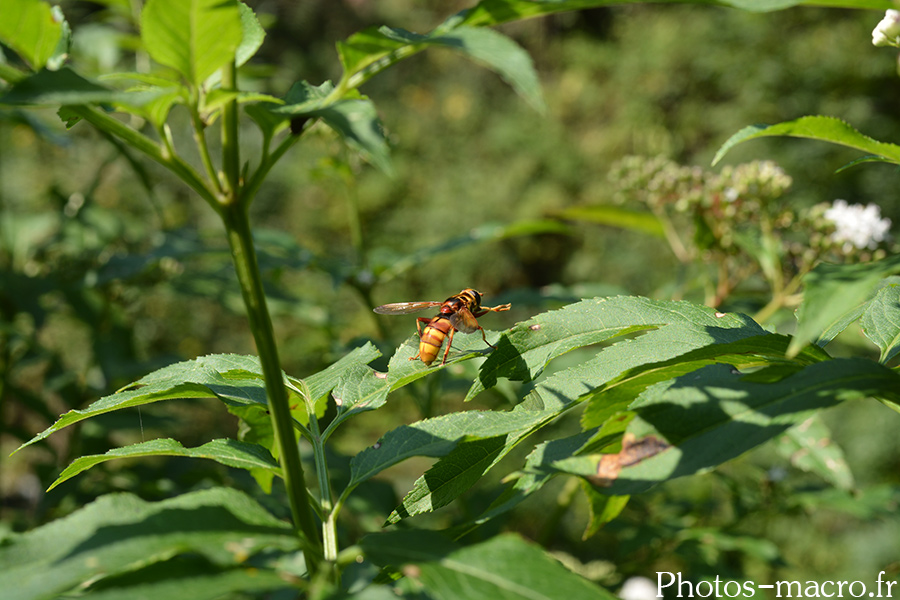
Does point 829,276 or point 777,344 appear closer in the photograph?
point 829,276

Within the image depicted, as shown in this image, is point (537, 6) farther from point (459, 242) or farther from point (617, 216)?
point (617, 216)

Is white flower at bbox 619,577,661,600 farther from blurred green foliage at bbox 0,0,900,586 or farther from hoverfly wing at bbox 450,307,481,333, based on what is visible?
hoverfly wing at bbox 450,307,481,333

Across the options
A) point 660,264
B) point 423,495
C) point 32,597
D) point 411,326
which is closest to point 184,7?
point 32,597

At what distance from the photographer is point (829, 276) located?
0.68m

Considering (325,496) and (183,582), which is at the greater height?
(183,582)

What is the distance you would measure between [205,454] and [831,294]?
2.29 feet

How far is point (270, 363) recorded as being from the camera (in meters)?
0.75

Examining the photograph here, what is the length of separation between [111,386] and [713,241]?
2.03 m

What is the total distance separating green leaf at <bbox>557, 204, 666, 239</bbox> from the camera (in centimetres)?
229

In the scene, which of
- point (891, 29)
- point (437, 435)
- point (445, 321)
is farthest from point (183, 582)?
point (891, 29)

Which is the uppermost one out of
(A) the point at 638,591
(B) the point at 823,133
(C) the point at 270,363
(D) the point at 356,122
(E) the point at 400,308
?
(D) the point at 356,122

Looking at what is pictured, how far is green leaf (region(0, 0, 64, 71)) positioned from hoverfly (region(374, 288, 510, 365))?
67cm

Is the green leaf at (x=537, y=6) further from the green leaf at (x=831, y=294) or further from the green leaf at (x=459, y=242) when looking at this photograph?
the green leaf at (x=459, y=242)

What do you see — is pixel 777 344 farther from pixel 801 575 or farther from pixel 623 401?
pixel 801 575
